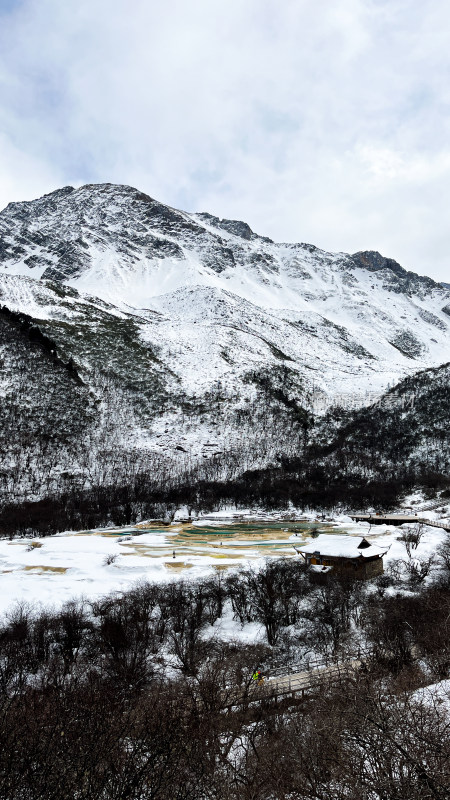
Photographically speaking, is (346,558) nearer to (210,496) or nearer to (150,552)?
(150,552)

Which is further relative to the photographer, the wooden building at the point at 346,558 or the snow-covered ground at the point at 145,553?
the wooden building at the point at 346,558

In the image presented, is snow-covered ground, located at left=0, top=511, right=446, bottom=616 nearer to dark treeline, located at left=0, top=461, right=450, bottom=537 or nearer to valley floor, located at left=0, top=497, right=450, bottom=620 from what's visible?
valley floor, located at left=0, top=497, right=450, bottom=620

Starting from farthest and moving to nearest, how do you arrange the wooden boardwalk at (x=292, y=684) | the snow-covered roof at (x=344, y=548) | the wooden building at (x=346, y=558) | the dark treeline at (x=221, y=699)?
1. the snow-covered roof at (x=344, y=548)
2. the wooden building at (x=346, y=558)
3. the wooden boardwalk at (x=292, y=684)
4. the dark treeline at (x=221, y=699)

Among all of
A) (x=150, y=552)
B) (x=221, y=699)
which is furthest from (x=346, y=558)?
(x=221, y=699)

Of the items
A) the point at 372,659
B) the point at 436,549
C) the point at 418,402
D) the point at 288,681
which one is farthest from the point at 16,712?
the point at 418,402

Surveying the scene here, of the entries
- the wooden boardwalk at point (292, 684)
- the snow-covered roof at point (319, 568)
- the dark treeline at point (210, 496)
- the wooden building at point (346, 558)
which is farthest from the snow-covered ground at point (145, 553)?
the wooden boardwalk at point (292, 684)

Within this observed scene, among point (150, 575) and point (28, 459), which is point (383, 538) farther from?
point (28, 459)

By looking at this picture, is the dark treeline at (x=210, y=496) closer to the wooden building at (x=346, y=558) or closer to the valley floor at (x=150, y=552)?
the valley floor at (x=150, y=552)
